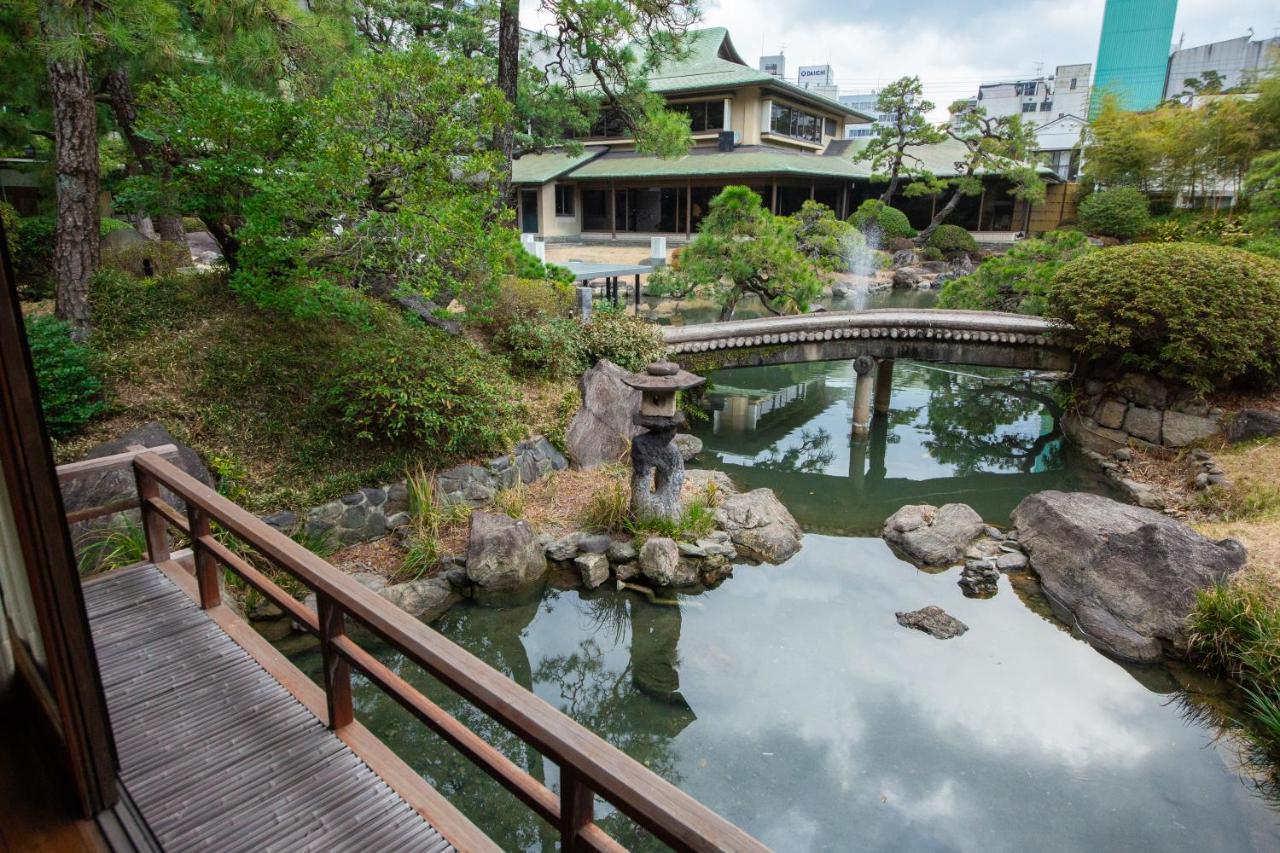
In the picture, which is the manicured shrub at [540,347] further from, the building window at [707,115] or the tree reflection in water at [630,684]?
the building window at [707,115]

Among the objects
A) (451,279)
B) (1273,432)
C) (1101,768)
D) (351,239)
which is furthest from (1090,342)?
(351,239)

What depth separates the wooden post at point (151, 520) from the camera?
3.63 m

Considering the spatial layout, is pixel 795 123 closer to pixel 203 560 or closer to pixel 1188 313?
pixel 1188 313

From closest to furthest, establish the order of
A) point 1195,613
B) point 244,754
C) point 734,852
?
point 734,852, point 244,754, point 1195,613

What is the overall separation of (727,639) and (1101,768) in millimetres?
2510

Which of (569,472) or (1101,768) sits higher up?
(569,472)

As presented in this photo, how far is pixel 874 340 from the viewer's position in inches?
417

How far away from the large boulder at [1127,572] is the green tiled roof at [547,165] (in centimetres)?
2003

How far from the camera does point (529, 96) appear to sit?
11.9 meters

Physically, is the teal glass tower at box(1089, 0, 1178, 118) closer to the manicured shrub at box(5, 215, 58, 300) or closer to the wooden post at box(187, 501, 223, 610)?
the manicured shrub at box(5, 215, 58, 300)

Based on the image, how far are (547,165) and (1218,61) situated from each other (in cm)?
3177

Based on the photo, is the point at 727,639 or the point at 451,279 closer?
the point at 727,639

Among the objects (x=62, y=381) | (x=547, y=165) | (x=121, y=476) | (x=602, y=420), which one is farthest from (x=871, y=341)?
(x=547, y=165)

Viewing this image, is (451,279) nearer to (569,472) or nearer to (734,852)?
(569,472)
